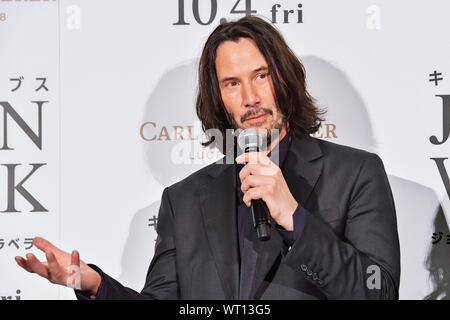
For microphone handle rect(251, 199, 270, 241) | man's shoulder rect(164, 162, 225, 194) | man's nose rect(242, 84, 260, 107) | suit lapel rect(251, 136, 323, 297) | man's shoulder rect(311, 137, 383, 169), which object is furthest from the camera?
man's shoulder rect(164, 162, 225, 194)

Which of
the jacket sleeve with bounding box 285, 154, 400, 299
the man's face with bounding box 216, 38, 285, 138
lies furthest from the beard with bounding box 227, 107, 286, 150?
the jacket sleeve with bounding box 285, 154, 400, 299

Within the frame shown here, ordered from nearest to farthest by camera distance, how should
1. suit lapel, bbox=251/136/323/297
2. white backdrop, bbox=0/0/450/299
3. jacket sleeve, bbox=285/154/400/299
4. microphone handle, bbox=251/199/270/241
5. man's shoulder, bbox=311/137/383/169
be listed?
microphone handle, bbox=251/199/270/241 → jacket sleeve, bbox=285/154/400/299 → suit lapel, bbox=251/136/323/297 → man's shoulder, bbox=311/137/383/169 → white backdrop, bbox=0/0/450/299

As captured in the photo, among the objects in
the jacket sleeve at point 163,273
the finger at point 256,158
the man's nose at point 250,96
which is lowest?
the jacket sleeve at point 163,273

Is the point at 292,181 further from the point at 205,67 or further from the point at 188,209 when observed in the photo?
the point at 205,67

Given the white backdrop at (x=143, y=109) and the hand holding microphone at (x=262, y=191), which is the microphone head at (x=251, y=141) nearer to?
the hand holding microphone at (x=262, y=191)

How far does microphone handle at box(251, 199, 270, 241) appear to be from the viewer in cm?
166

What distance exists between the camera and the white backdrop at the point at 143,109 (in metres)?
2.66

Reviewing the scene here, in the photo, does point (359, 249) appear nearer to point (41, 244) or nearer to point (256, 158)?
point (256, 158)

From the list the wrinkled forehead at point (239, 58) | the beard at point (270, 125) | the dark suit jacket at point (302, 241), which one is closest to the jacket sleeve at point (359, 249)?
the dark suit jacket at point (302, 241)

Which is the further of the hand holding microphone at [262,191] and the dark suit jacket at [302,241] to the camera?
the dark suit jacket at [302,241]

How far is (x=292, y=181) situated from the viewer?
87.7 inches

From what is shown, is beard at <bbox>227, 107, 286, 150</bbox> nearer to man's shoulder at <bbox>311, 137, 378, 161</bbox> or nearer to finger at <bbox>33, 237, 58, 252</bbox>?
man's shoulder at <bbox>311, 137, 378, 161</bbox>

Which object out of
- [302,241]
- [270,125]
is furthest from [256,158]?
[270,125]
